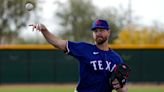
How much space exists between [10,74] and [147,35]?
81.8 feet

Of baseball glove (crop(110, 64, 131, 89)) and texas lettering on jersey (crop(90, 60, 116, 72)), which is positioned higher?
texas lettering on jersey (crop(90, 60, 116, 72))

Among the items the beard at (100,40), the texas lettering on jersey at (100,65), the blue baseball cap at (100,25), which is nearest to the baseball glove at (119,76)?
the texas lettering on jersey at (100,65)

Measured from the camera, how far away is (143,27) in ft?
177

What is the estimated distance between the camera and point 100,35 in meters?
6.86

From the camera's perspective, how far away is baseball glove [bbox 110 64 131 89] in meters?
6.76

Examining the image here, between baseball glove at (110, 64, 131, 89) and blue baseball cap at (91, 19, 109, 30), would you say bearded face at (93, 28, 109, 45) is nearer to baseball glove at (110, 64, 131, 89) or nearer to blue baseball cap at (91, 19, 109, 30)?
blue baseball cap at (91, 19, 109, 30)

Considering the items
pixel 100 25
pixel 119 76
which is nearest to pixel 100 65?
pixel 119 76

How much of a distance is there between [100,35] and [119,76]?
538mm

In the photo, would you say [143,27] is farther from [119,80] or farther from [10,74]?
[119,80]

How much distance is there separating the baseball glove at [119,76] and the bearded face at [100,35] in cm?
36

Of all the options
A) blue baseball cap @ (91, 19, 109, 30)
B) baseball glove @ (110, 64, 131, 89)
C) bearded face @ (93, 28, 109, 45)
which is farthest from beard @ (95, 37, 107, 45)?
baseball glove @ (110, 64, 131, 89)

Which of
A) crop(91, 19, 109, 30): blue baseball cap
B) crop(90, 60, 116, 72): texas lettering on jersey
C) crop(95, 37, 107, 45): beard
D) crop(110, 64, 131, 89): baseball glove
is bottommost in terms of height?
crop(110, 64, 131, 89): baseball glove

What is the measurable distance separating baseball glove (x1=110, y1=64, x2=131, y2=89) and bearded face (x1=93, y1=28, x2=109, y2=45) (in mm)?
356

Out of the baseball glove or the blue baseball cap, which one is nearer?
the baseball glove
